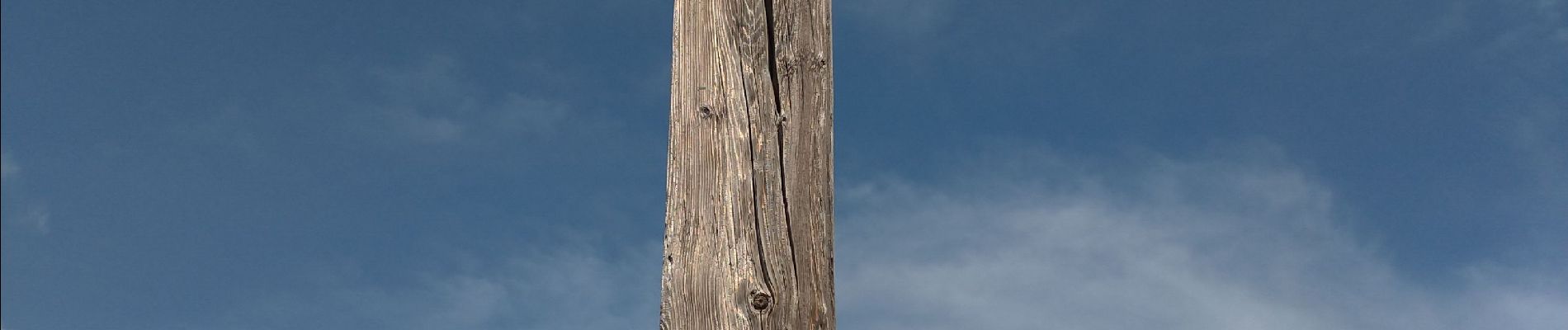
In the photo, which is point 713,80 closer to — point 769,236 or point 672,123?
point 672,123

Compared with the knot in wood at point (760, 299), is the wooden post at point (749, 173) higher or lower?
higher

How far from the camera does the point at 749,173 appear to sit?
9.61ft

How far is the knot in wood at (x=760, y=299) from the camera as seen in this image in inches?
114

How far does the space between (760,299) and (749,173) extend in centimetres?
30

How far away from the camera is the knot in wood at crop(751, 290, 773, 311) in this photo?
2887 mm

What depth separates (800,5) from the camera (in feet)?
10.3

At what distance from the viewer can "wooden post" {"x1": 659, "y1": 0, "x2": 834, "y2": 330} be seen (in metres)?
2.90

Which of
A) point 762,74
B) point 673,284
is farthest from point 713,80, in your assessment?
point 673,284

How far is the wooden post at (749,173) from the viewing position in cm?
290

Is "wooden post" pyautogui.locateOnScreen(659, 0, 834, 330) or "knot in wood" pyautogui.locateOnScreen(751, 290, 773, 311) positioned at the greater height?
"wooden post" pyautogui.locateOnScreen(659, 0, 834, 330)

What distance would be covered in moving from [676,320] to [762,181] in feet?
1.26

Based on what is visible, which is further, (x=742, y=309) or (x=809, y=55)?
(x=809, y=55)

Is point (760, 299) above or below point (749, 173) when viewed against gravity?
below

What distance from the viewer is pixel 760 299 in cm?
289
